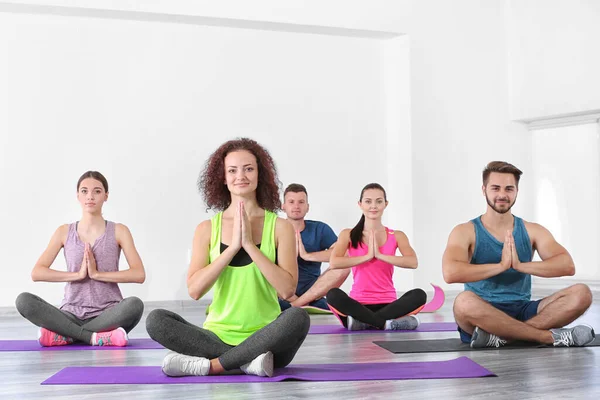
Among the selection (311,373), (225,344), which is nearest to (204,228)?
(225,344)

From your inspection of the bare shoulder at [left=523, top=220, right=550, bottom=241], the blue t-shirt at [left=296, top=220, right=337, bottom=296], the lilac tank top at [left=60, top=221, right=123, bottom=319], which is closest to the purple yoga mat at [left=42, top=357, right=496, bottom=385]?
the bare shoulder at [left=523, top=220, right=550, bottom=241]

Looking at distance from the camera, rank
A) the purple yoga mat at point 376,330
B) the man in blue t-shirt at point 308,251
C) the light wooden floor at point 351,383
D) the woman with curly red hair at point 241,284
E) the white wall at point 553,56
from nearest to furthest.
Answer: the light wooden floor at point 351,383
the woman with curly red hair at point 241,284
the purple yoga mat at point 376,330
the man in blue t-shirt at point 308,251
the white wall at point 553,56

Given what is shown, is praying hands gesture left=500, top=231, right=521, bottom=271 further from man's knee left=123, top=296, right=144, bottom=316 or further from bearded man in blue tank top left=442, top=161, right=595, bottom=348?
man's knee left=123, top=296, right=144, bottom=316

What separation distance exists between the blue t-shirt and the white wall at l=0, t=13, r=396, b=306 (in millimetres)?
1216

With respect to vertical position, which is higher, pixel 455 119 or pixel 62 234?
pixel 455 119

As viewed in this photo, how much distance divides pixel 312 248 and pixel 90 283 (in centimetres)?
223

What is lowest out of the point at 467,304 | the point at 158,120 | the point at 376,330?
the point at 376,330

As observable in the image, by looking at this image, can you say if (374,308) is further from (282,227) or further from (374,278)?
(282,227)

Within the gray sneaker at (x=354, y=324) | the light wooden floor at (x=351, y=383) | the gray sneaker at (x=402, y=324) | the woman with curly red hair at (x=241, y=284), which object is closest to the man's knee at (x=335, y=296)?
the gray sneaker at (x=354, y=324)

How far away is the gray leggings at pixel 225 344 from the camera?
3.02 meters

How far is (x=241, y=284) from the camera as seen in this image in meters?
3.05

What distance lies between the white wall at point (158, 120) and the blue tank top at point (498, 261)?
3626mm

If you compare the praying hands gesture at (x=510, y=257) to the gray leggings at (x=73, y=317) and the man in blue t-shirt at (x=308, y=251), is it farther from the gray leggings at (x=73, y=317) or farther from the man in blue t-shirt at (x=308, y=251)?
the man in blue t-shirt at (x=308, y=251)

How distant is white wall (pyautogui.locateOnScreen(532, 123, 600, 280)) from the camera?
772 cm
